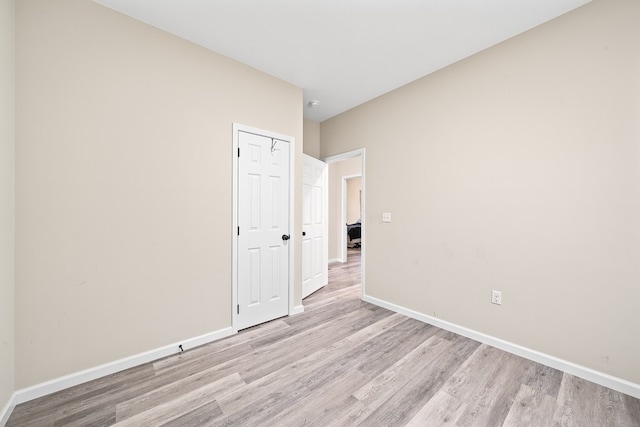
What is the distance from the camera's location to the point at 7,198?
4.81 ft

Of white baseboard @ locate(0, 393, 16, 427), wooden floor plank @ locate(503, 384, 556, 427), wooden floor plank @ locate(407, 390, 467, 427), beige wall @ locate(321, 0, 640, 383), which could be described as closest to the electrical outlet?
beige wall @ locate(321, 0, 640, 383)

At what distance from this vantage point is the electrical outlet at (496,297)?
7.23 ft

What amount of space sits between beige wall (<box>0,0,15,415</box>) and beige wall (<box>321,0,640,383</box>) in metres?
3.26

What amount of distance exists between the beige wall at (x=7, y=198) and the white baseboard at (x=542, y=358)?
3.28m

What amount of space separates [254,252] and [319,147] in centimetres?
228

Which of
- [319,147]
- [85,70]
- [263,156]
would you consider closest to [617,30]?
[263,156]

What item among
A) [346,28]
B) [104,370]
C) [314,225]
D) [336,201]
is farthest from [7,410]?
[336,201]

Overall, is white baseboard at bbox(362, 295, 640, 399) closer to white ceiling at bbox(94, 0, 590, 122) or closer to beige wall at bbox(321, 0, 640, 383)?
beige wall at bbox(321, 0, 640, 383)

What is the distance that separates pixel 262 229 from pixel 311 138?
2030 millimetres

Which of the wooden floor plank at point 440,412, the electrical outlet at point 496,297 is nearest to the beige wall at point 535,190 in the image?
the electrical outlet at point 496,297

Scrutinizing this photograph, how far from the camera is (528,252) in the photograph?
80.8 inches

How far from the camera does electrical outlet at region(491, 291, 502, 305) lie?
7.23 feet

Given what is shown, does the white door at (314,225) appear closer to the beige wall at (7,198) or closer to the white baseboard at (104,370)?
the white baseboard at (104,370)

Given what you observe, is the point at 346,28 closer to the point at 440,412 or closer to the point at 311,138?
the point at 311,138
